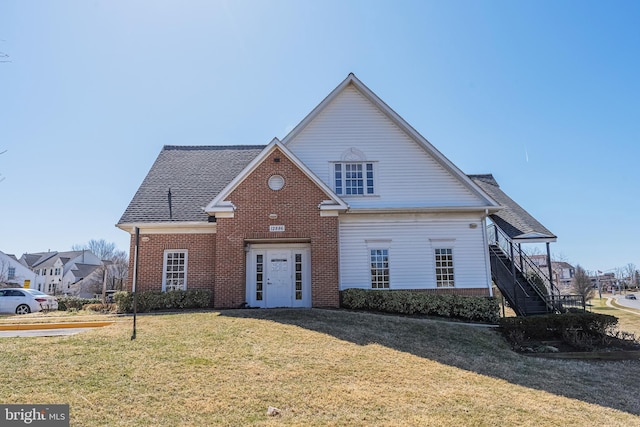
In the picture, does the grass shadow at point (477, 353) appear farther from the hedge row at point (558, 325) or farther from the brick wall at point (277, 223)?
the brick wall at point (277, 223)

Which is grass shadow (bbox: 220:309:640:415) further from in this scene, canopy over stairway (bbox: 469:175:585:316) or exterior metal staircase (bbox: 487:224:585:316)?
canopy over stairway (bbox: 469:175:585:316)

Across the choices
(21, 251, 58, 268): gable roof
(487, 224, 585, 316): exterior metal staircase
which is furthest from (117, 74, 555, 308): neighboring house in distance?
(21, 251, 58, 268): gable roof

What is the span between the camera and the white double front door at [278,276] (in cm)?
1578

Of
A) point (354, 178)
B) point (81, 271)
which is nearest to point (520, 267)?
point (354, 178)

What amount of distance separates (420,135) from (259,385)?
43.8 feet

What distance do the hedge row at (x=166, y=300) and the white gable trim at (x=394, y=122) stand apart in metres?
7.05

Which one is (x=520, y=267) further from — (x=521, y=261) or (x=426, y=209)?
(x=426, y=209)

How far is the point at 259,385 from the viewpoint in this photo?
664 centimetres

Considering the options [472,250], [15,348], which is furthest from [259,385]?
[472,250]

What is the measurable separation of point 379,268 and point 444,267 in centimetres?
267

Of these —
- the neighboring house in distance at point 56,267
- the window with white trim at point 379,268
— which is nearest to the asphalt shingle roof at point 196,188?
the window with white trim at point 379,268

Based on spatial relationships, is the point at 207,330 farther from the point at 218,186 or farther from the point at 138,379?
the point at 218,186

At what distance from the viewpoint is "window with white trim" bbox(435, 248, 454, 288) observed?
16.5m

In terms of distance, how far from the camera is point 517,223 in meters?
17.8
